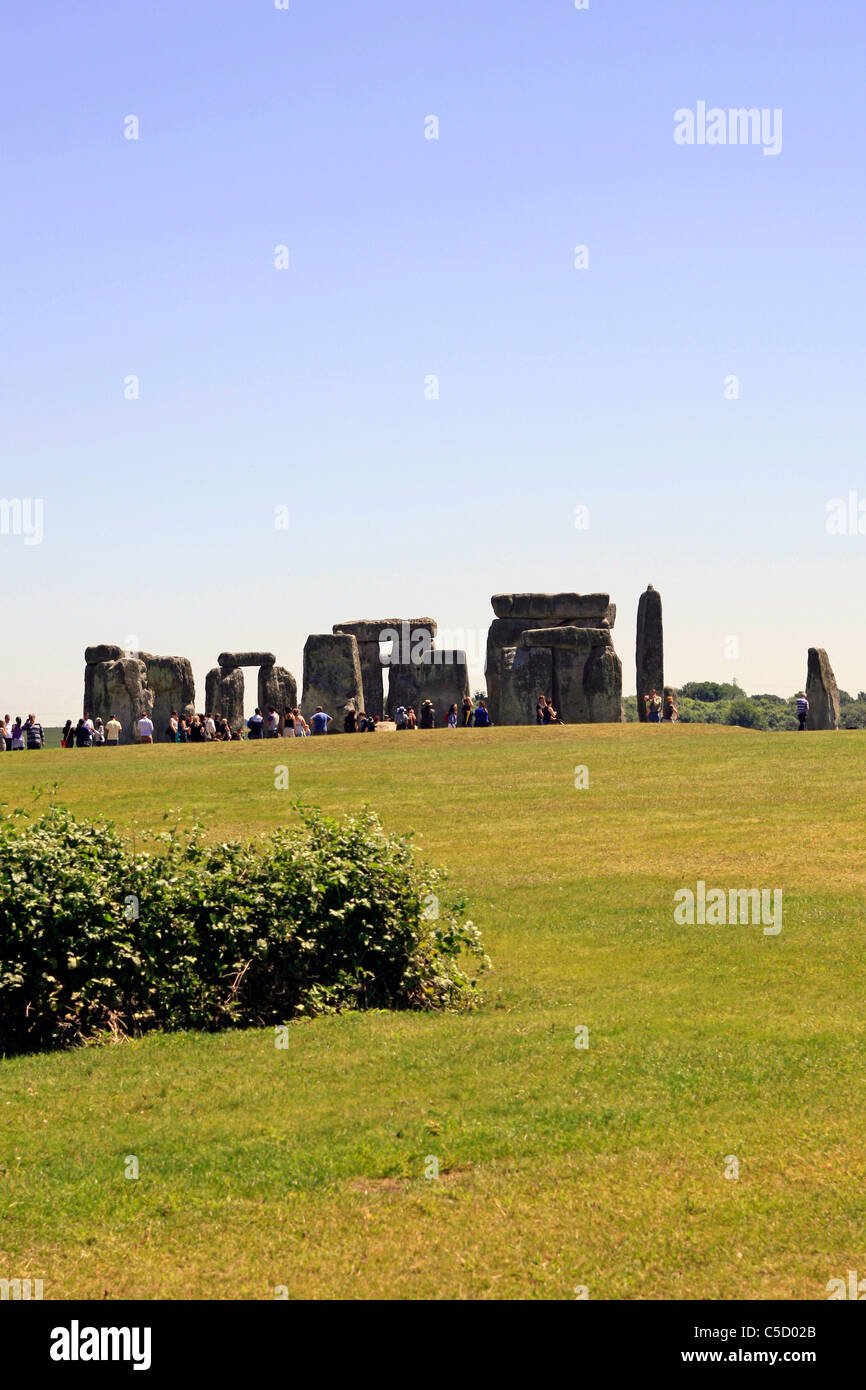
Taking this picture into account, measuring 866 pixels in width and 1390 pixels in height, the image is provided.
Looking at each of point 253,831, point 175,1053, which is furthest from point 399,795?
point 175,1053

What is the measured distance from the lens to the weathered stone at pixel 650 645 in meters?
49.8

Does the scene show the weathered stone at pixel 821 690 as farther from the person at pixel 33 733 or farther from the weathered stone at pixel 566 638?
the person at pixel 33 733

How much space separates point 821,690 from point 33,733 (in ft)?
74.9

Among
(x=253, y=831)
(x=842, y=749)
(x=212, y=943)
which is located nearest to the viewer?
(x=212, y=943)

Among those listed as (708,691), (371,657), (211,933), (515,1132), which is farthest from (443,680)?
(708,691)

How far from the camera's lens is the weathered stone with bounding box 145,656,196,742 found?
45969 mm

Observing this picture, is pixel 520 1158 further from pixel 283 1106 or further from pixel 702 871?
pixel 702 871

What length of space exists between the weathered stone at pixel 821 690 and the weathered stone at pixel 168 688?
2044cm

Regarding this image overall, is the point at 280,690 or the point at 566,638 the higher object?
the point at 566,638

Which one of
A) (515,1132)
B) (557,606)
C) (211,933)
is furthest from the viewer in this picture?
(557,606)

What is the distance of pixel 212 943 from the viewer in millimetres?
11508

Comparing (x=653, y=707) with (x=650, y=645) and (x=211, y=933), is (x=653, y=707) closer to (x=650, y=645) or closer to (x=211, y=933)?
(x=650, y=645)

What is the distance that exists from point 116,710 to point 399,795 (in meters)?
20.9

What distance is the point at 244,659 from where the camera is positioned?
160 feet
